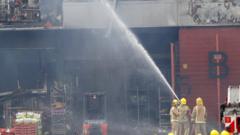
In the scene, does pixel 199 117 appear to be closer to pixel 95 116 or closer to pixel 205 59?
pixel 95 116

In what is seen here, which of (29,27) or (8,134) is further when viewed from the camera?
(29,27)

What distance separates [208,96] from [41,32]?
7495 millimetres

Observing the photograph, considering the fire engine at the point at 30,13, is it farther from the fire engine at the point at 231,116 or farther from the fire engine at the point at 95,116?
the fire engine at the point at 231,116

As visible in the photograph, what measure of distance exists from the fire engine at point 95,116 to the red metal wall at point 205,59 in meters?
4.04

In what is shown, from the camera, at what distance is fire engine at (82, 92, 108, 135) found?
26.0 m

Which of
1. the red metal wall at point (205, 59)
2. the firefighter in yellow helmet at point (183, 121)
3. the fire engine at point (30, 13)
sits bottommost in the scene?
the firefighter in yellow helmet at point (183, 121)

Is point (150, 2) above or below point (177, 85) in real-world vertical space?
above

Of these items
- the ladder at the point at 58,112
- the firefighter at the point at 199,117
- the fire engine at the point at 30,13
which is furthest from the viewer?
the fire engine at the point at 30,13

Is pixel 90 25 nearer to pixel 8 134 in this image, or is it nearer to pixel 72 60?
pixel 72 60

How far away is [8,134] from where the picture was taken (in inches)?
961

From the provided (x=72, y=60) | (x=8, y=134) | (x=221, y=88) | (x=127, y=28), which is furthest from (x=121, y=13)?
(x=8, y=134)

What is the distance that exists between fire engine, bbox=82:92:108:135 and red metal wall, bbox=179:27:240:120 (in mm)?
4042

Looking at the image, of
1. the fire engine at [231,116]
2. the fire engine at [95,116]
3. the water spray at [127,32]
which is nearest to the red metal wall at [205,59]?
A: the water spray at [127,32]

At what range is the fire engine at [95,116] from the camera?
26.0m
